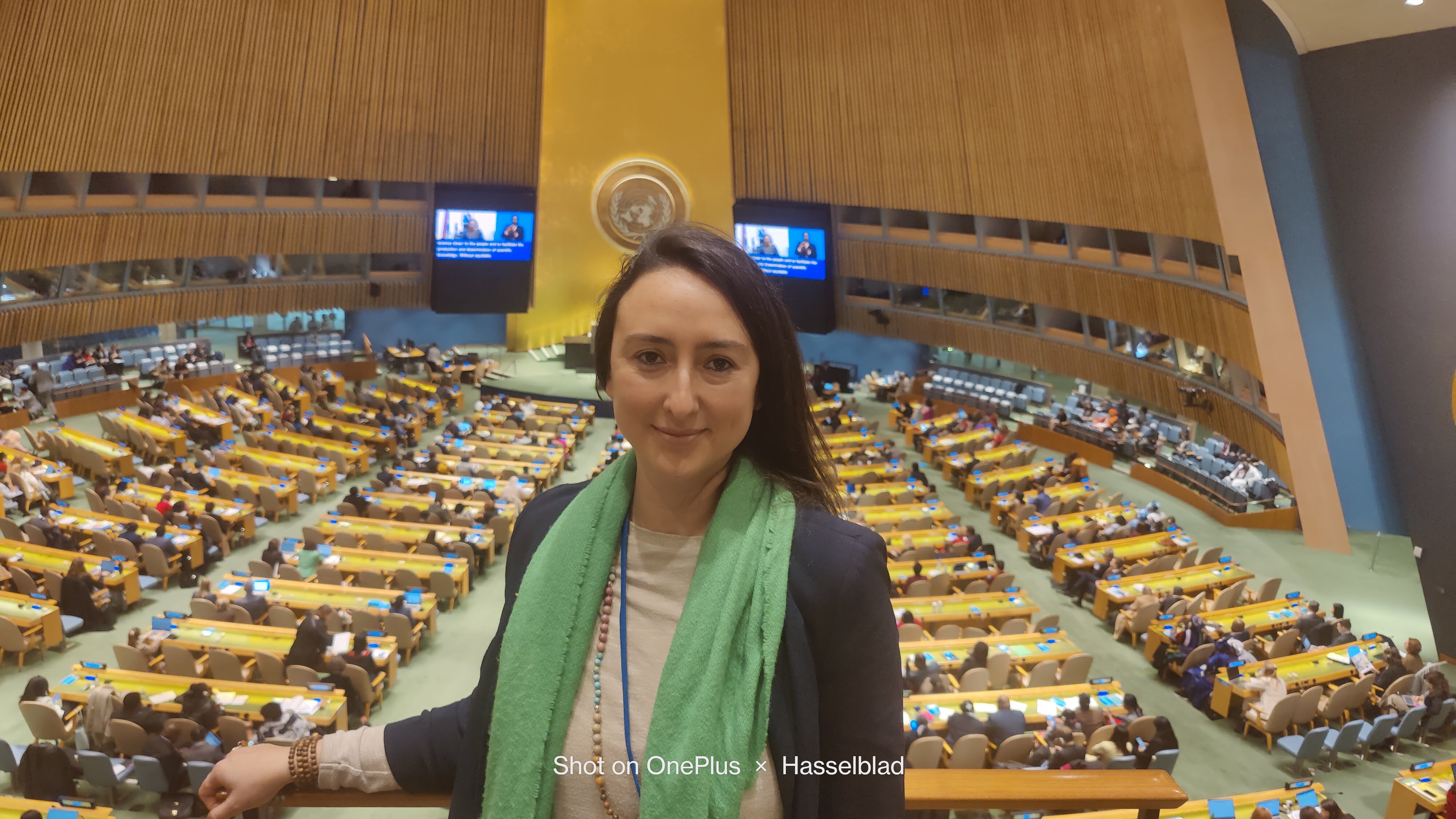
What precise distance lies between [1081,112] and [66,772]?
14324mm

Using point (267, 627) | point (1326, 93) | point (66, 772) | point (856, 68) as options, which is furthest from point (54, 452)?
point (1326, 93)

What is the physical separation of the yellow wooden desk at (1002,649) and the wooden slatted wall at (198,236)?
50.3 feet

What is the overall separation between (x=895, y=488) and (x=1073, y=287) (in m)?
5.68

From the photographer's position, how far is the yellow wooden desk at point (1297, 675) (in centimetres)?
868

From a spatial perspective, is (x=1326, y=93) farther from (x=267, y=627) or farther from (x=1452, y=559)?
(x=267, y=627)

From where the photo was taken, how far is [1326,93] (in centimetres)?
886

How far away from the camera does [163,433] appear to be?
14.7 meters

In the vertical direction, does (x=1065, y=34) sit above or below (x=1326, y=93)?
above

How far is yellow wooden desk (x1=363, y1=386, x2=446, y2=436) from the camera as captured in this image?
18.2 meters

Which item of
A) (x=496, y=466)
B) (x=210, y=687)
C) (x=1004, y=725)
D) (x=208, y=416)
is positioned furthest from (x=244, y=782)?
(x=208, y=416)

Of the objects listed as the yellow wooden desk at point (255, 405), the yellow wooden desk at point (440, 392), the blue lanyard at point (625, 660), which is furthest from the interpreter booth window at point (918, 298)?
the blue lanyard at point (625, 660)

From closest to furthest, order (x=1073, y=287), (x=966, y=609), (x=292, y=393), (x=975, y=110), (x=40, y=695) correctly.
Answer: (x=40, y=695) → (x=966, y=609) → (x=975, y=110) → (x=1073, y=287) → (x=292, y=393)

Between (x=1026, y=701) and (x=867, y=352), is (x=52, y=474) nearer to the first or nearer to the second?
(x=1026, y=701)

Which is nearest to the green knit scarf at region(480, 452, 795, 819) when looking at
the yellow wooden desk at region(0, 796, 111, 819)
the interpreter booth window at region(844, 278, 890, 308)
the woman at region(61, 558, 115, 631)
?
the yellow wooden desk at region(0, 796, 111, 819)
